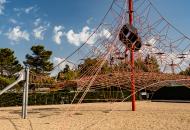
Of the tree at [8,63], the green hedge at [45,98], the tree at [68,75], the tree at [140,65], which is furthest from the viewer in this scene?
the tree at [8,63]

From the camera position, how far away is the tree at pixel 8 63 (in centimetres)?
4822

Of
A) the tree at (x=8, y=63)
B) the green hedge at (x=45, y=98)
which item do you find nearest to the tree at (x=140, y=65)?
the green hedge at (x=45, y=98)

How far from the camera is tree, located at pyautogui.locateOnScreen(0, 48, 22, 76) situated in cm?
4822

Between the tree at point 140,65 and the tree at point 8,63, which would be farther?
the tree at point 8,63

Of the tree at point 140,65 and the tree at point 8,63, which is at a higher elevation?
the tree at point 8,63

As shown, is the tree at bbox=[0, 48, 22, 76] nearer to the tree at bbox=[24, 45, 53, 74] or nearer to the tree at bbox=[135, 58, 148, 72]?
the tree at bbox=[24, 45, 53, 74]

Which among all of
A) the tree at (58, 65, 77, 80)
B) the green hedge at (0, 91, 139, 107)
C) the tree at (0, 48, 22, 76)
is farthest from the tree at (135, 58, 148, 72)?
the tree at (0, 48, 22, 76)

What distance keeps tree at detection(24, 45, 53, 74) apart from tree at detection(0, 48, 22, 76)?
3.18 meters

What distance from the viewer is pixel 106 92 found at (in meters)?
39.2

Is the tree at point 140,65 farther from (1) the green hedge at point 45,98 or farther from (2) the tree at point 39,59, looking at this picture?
(2) the tree at point 39,59

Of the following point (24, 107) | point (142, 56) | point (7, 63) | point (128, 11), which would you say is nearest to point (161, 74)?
point (142, 56)

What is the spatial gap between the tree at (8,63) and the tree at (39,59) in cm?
318

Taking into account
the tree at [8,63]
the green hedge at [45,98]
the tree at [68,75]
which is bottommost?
the green hedge at [45,98]

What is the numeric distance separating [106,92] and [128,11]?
1911 centimetres
